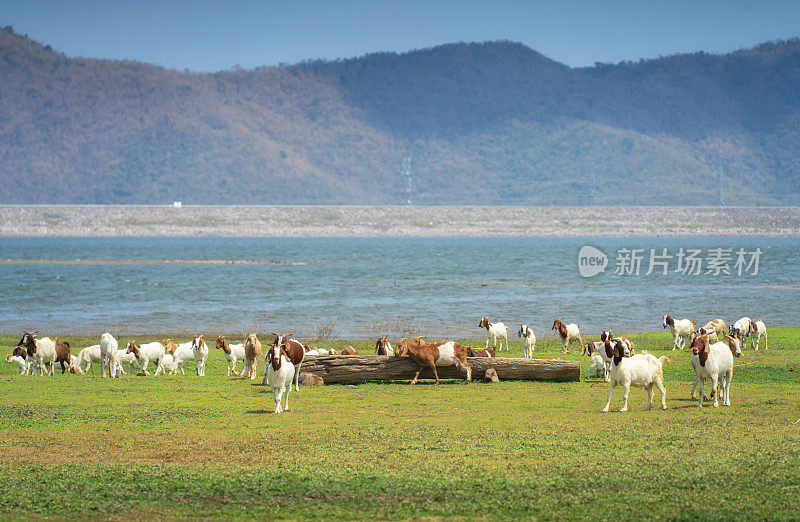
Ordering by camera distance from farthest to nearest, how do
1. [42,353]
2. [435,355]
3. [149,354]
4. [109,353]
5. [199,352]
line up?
1. [149,354]
2. [42,353]
3. [199,352]
4. [109,353]
5. [435,355]

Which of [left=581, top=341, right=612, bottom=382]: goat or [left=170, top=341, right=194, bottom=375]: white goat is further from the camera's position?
[left=170, top=341, right=194, bottom=375]: white goat

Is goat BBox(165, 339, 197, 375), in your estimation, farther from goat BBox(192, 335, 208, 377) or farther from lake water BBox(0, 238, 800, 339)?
lake water BBox(0, 238, 800, 339)

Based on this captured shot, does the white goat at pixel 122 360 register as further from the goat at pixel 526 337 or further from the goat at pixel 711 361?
the goat at pixel 711 361

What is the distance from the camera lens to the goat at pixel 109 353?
82.1ft

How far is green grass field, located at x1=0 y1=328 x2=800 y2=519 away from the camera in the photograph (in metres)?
10.8

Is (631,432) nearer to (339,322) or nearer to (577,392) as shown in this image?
(577,392)

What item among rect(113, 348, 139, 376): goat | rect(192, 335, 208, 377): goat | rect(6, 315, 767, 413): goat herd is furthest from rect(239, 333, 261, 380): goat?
rect(113, 348, 139, 376): goat

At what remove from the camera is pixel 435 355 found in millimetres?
22234

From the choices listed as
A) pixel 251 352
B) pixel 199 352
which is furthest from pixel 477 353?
pixel 199 352

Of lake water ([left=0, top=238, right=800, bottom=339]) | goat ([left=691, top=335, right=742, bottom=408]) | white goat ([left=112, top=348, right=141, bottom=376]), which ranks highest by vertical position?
goat ([left=691, top=335, right=742, bottom=408])

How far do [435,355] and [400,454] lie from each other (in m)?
8.74

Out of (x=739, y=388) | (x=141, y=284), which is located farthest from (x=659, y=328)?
(x=141, y=284)

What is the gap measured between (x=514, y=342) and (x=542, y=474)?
2353cm

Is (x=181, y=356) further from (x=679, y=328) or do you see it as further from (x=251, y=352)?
(x=679, y=328)
